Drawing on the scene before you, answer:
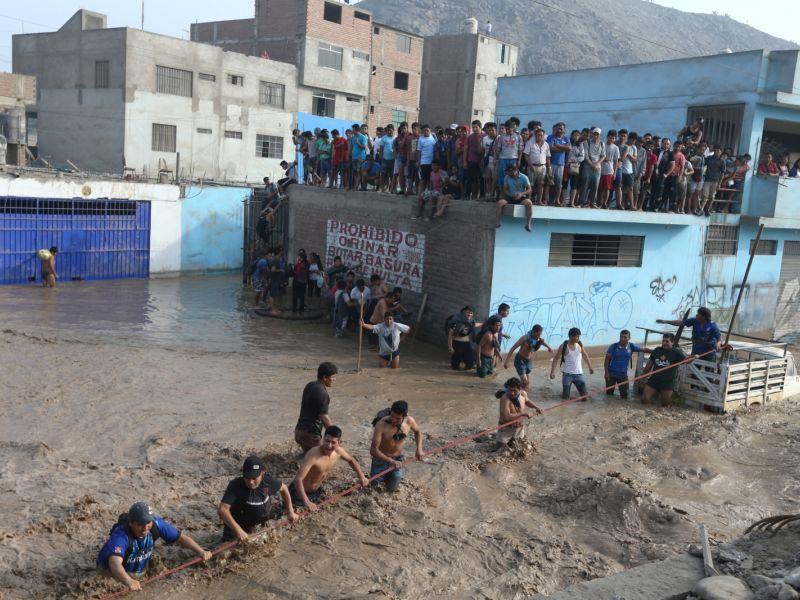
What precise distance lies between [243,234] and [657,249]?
1451cm

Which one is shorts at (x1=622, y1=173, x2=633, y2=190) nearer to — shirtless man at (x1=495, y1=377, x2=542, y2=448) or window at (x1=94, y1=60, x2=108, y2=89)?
shirtless man at (x1=495, y1=377, x2=542, y2=448)

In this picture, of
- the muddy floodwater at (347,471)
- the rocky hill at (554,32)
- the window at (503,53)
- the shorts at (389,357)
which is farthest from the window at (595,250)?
the rocky hill at (554,32)

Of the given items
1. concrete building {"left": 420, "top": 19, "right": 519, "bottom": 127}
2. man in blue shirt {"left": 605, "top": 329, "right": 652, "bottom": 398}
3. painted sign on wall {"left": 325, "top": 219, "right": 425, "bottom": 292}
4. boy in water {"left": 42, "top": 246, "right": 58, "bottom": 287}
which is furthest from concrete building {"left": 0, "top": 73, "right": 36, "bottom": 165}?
man in blue shirt {"left": 605, "top": 329, "right": 652, "bottom": 398}

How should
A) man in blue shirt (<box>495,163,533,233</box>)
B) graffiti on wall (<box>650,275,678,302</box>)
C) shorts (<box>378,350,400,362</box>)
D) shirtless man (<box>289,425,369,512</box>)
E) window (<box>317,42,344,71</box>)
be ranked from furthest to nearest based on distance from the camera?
window (<box>317,42,344,71</box>), graffiti on wall (<box>650,275,678,302</box>), man in blue shirt (<box>495,163,533,233</box>), shorts (<box>378,350,400,362</box>), shirtless man (<box>289,425,369,512</box>)

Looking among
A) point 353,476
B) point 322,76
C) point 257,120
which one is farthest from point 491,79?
point 353,476

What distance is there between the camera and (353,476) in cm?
909

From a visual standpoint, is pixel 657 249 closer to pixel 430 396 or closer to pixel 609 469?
pixel 430 396

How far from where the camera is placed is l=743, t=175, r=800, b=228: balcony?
19.4m

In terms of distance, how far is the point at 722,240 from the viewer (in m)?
19.8

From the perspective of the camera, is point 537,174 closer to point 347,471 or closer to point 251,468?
point 347,471

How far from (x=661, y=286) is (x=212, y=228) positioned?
14.9m

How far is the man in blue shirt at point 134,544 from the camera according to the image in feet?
20.1

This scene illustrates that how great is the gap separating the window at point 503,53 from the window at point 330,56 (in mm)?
12919

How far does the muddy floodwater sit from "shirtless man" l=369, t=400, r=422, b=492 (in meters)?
0.25
